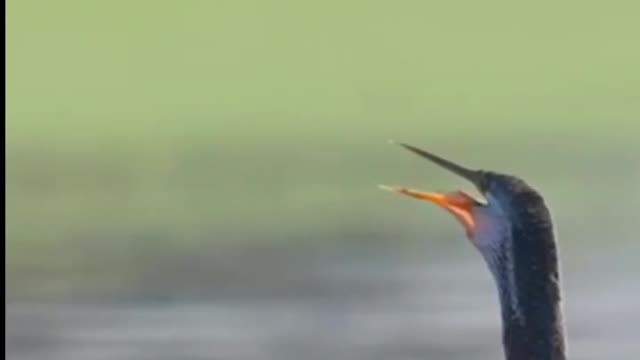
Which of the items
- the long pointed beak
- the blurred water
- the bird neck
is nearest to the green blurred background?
the blurred water

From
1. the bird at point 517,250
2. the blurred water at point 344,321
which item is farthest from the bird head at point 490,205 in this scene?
the blurred water at point 344,321

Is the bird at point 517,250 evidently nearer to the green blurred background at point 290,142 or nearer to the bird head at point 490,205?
the bird head at point 490,205

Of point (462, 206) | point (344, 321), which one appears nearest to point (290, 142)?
point (344, 321)

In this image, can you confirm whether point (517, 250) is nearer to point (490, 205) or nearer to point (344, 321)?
point (490, 205)

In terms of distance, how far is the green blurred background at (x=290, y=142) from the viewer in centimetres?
321

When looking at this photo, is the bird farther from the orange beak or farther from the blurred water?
the blurred water

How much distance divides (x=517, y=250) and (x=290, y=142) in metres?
1.07

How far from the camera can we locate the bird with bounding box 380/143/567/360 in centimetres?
242

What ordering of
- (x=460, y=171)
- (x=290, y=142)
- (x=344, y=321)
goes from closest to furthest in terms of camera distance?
(x=460, y=171) < (x=344, y=321) < (x=290, y=142)

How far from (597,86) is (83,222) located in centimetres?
87

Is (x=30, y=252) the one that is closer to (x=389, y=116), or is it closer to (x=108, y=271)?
(x=108, y=271)

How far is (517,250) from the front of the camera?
245 centimetres

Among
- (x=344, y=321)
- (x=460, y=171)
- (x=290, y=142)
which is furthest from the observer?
(x=290, y=142)

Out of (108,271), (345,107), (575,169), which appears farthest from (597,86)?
(108,271)
